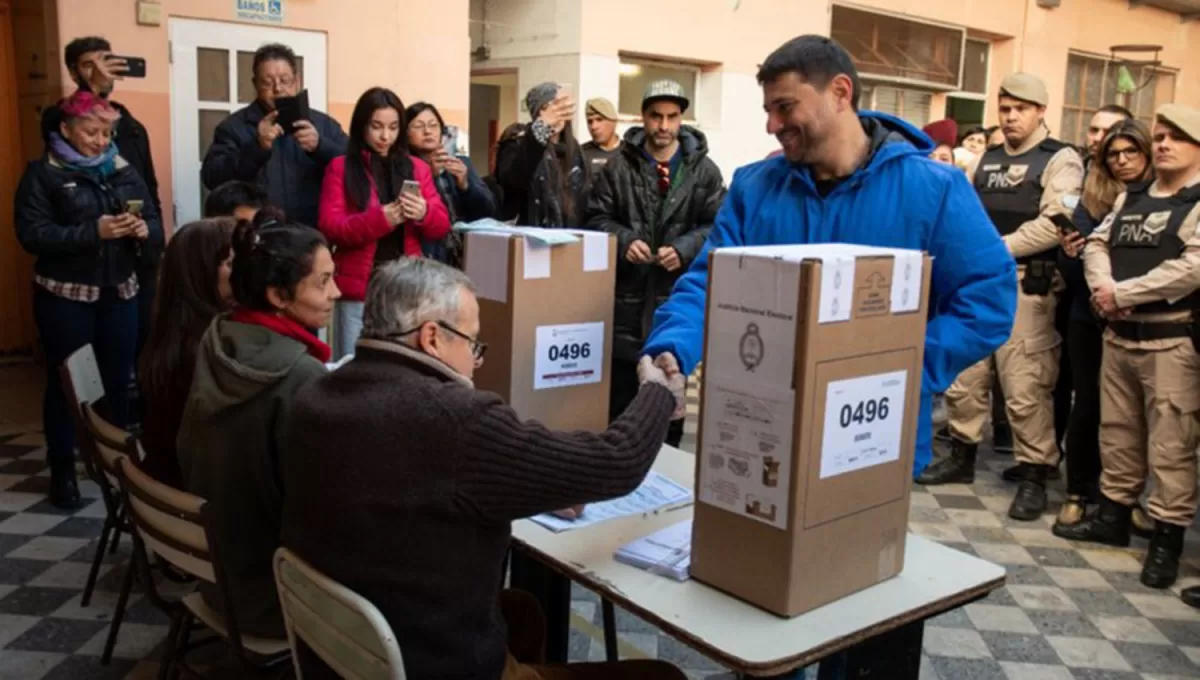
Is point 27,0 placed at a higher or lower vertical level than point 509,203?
higher

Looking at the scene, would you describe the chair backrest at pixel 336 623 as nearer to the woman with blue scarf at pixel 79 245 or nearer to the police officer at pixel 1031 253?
the woman with blue scarf at pixel 79 245

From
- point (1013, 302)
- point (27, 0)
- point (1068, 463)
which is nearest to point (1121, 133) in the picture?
point (1068, 463)

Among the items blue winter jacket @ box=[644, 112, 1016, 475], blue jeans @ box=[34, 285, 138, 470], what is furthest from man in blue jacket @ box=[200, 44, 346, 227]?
blue winter jacket @ box=[644, 112, 1016, 475]

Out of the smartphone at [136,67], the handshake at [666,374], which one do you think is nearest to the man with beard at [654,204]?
the handshake at [666,374]

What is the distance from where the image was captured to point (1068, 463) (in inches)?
173

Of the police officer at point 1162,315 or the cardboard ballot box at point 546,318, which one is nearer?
the cardboard ballot box at point 546,318

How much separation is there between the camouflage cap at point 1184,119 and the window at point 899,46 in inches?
240

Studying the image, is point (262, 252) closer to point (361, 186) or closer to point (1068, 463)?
point (361, 186)

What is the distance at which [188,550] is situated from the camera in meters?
2.05

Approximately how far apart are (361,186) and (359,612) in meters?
2.66

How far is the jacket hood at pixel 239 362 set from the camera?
2.12m

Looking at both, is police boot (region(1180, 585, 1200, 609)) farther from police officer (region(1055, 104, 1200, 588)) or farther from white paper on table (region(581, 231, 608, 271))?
white paper on table (region(581, 231, 608, 271))

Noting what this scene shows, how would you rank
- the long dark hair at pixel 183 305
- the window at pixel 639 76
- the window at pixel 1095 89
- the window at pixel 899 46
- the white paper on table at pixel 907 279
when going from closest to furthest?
1. the white paper on table at pixel 907 279
2. the long dark hair at pixel 183 305
3. the window at pixel 639 76
4. the window at pixel 899 46
5. the window at pixel 1095 89

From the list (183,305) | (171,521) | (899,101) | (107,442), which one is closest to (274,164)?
(183,305)
